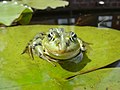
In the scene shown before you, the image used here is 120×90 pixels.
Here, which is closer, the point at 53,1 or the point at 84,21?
the point at 84,21

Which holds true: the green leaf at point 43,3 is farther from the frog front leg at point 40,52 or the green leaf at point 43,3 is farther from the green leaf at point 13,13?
the frog front leg at point 40,52

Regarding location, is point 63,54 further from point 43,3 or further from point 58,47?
point 43,3

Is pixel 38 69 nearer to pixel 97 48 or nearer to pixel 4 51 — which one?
pixel 4 51

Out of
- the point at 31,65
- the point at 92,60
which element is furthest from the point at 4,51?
the point at 92,60

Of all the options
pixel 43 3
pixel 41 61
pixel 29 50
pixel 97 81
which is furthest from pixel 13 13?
pixel 97 81

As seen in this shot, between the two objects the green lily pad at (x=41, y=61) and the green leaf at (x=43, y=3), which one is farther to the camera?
the green leaf at (x=43, y=3)

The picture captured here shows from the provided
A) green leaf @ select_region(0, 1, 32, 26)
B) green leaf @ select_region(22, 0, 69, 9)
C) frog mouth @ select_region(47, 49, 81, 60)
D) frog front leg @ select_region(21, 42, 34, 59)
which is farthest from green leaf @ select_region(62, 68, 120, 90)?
green leaf @ select_region(22, 0, 69, 9)

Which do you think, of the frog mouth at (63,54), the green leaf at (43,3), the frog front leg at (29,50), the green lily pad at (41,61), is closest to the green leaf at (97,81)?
the green lily pad at (41,61)
